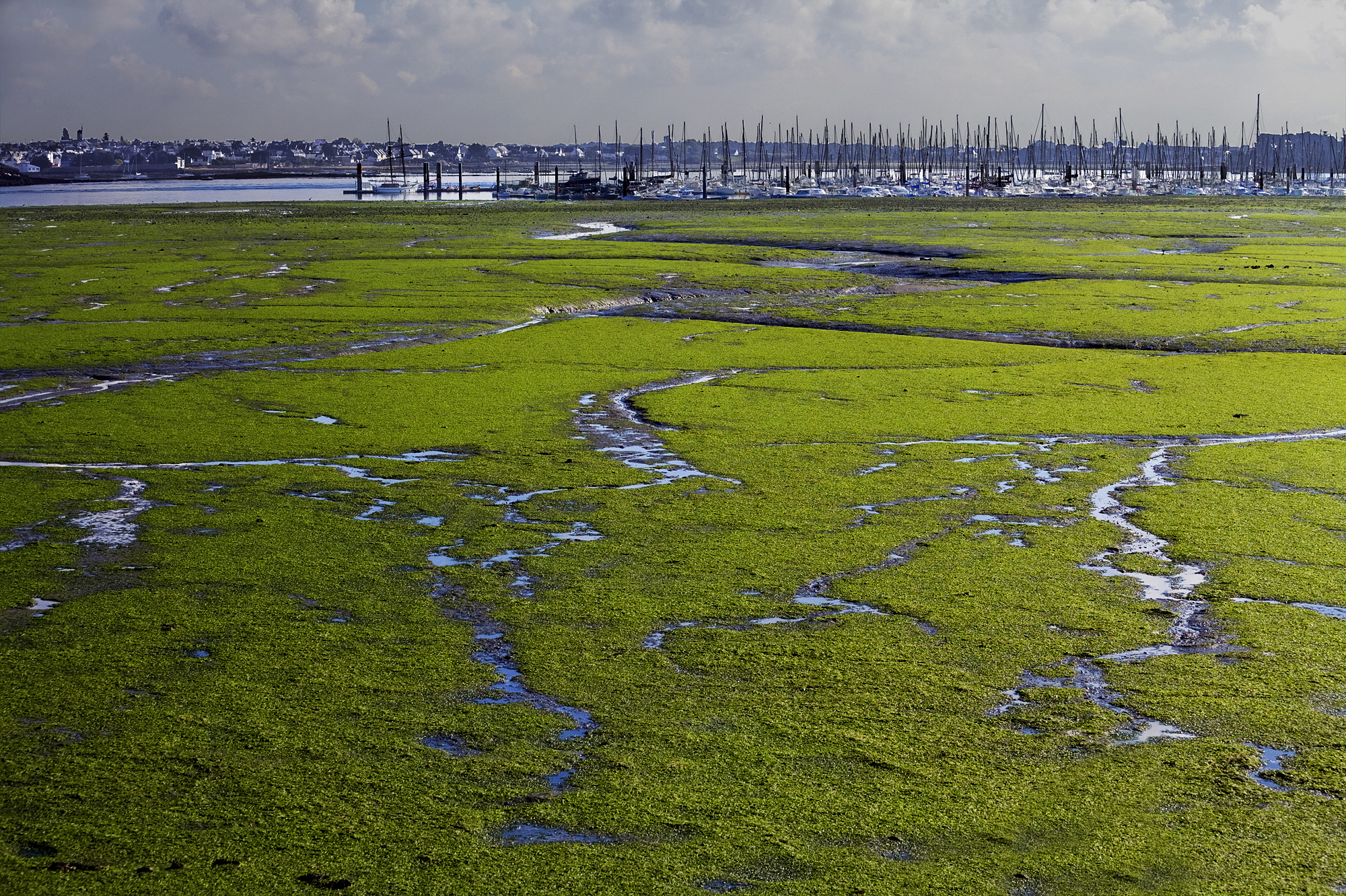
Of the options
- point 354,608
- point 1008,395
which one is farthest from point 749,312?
point 354,608

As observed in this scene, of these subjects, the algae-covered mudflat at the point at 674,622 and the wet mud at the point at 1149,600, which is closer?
the algae-covered mudflat at the point at 674,622

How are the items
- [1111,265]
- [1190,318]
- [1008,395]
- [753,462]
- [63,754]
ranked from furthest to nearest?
1. [1111,265]
2. [1190,318]
3. [1008,395]
4. [753,462]
5. [63,754]

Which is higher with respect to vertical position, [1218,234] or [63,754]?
[1218,234]

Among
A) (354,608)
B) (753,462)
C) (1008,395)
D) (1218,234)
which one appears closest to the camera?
(354,608)

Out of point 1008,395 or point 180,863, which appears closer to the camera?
point 180,863

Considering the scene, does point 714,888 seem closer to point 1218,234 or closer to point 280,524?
point 280,524

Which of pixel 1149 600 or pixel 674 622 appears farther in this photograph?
pixel 1149 600

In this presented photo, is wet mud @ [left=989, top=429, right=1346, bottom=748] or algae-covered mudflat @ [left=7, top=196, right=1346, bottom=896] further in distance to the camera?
wet mud @ [left=989, top=429, right=1346, bottom=748]
